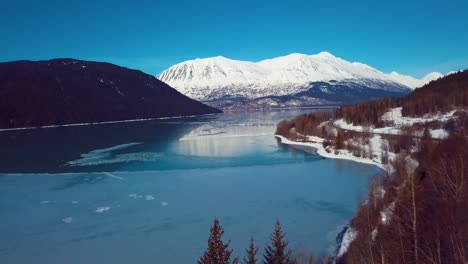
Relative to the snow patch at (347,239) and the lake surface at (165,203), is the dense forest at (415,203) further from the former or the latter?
the lake surface at (165,203)

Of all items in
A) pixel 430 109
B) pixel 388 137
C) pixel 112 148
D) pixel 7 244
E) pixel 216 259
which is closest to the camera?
pixel 216 259

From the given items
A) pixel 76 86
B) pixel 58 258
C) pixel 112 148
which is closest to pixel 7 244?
pixel 58 258

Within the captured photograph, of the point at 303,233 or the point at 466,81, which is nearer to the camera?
the point at 303,233

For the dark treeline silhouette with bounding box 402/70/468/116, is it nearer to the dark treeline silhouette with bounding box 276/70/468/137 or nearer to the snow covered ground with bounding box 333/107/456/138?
the dark treeline silhouette with bounding box 276/70/468/137

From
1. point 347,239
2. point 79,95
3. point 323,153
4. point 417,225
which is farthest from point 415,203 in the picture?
point 79,95

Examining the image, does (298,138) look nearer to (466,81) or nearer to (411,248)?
(466,81)

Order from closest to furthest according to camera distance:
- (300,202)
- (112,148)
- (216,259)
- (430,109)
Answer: (216,259), (300,202), (112,148), (430,109)

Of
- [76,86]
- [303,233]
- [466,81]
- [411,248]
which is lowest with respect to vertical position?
[303,233]
